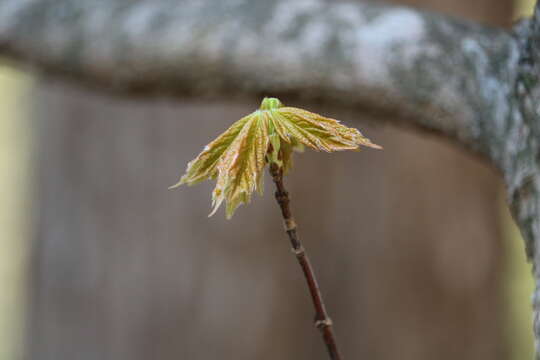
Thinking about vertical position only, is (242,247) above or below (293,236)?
above

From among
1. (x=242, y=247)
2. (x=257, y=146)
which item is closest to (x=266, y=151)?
(x=257, y=146)

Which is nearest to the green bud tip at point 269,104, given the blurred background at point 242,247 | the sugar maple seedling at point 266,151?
the sugar maple seedling at point 266,151

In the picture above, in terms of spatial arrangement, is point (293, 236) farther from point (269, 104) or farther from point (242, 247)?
point (242, 247)

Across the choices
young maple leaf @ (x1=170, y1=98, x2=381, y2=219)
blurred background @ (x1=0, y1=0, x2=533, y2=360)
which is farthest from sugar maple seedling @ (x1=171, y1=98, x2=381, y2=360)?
blurred background @ (x1=0, y1=0, x2=533, y2=360)

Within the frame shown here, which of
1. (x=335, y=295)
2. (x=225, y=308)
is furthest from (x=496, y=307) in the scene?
(x=225, y=308)

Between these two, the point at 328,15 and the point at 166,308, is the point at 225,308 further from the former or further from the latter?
the point at 328,15

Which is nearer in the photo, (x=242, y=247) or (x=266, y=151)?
(x=266, y=151)

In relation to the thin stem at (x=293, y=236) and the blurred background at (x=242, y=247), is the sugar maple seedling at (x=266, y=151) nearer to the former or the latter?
the thin stem at (x=293, y=236)
